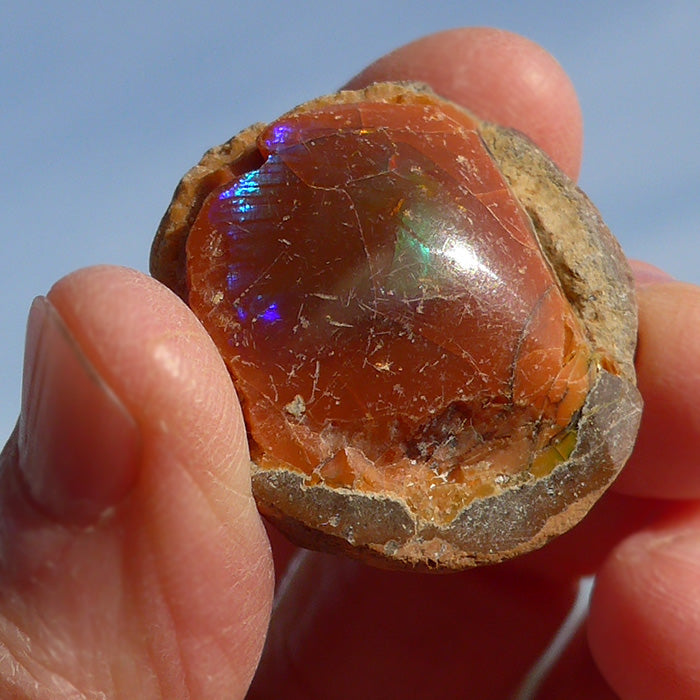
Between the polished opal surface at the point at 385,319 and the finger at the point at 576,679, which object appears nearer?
the polished opal surface at the point at 385,319

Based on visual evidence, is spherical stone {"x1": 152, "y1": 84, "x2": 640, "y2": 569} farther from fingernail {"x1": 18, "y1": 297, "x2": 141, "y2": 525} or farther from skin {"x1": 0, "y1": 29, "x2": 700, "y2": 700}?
fingernail {"x1": 18, "y1": 297, "x2": 141, "y2": 525}

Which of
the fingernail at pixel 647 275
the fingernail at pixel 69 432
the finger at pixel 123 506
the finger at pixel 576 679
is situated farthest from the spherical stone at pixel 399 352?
the finger at pixel 576 679

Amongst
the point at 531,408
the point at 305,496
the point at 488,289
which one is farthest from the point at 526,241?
the point at 305,496

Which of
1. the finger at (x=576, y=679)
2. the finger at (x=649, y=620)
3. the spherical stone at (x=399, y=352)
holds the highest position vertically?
the spherical stone at (x=399, y=352)

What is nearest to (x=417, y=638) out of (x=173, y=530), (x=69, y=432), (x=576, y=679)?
(x=576, y=679)

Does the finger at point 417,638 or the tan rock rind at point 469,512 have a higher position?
the tan rock rind at point 469,512

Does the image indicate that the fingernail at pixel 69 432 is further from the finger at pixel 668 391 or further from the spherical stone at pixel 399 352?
the finger at pixel 668 391
